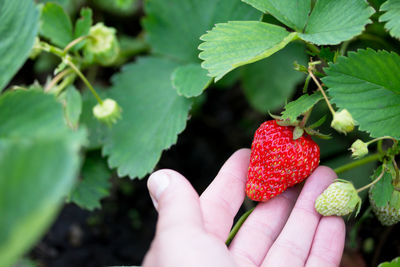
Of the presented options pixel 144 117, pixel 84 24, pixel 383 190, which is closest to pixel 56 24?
pixel 84 24

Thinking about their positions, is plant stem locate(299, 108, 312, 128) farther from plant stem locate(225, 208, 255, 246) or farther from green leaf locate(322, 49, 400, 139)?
plant stem locate(225, 208, 255, 246)

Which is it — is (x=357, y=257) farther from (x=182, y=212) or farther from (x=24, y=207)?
(x=24, y=207)

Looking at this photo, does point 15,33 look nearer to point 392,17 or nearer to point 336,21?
point 336,21

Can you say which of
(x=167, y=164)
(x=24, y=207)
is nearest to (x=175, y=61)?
(x=167, y=164)

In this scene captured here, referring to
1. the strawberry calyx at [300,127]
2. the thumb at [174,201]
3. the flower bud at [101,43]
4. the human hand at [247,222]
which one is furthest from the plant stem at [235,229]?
the flower bud at [101,43]

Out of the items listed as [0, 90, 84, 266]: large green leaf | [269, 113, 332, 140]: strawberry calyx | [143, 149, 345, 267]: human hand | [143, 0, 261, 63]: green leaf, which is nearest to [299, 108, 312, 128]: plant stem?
[269, 113, 332, 140]: strawberry calyx

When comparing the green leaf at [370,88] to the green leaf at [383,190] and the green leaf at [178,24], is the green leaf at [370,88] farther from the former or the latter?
the green leaf at [178,24]
